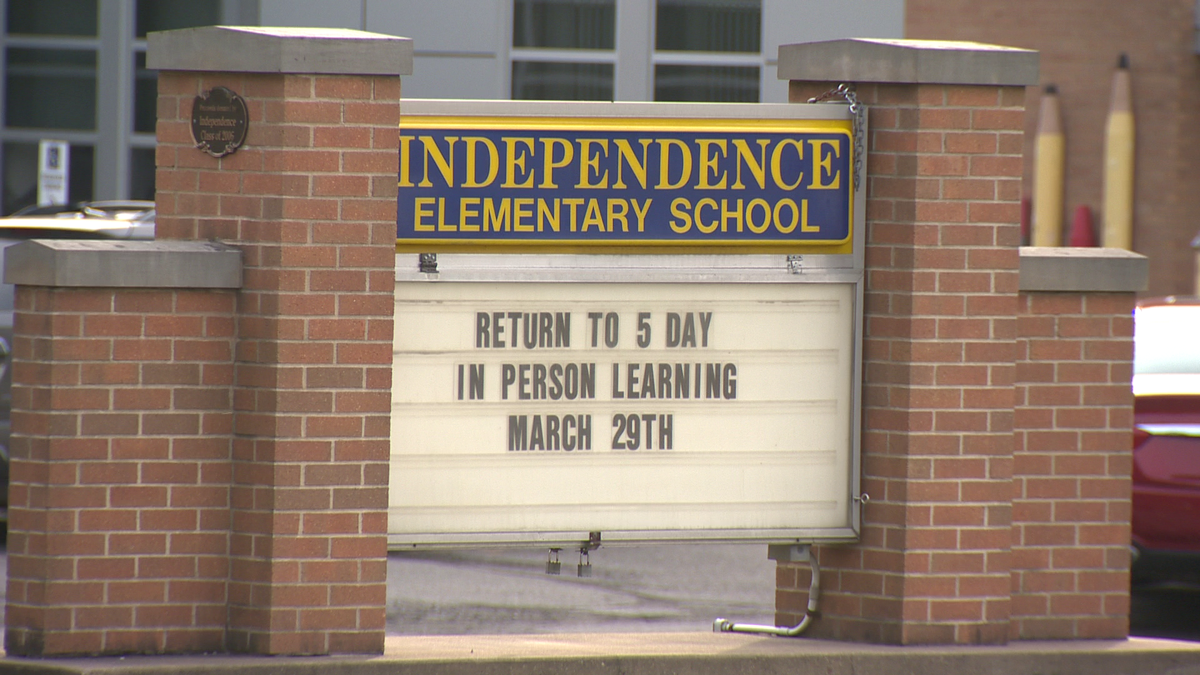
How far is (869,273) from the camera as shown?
5.95 meters

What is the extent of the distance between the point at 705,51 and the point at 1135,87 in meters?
7.62

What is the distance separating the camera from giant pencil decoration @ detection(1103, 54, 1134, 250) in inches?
966

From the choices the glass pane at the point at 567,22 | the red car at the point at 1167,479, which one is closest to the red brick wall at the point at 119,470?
the red car at the point at 1167,479

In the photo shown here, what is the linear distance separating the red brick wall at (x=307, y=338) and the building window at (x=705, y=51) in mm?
16131

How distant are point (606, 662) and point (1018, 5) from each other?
70.2ft

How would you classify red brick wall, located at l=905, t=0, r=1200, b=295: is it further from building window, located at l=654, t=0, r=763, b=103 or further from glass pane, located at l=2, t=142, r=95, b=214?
glass pane, located at l=2, t=142, r=95, b=214

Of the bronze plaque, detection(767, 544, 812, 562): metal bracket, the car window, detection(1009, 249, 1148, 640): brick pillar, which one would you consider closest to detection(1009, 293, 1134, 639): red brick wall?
detection(1009, 249, 1148, 640): brick pillar

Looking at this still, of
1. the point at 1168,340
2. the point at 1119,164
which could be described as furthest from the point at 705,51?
the point at 1168,340

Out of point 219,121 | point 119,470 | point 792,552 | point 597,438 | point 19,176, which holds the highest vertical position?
point 19,176

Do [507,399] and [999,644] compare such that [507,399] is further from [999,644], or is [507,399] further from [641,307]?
[999,644]

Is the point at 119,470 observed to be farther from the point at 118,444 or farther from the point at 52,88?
the point at 52,88

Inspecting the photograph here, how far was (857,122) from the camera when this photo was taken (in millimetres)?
5883

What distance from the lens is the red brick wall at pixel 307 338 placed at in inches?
208

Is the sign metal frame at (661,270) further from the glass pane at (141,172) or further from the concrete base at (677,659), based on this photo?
the glass pane at (141,172)
